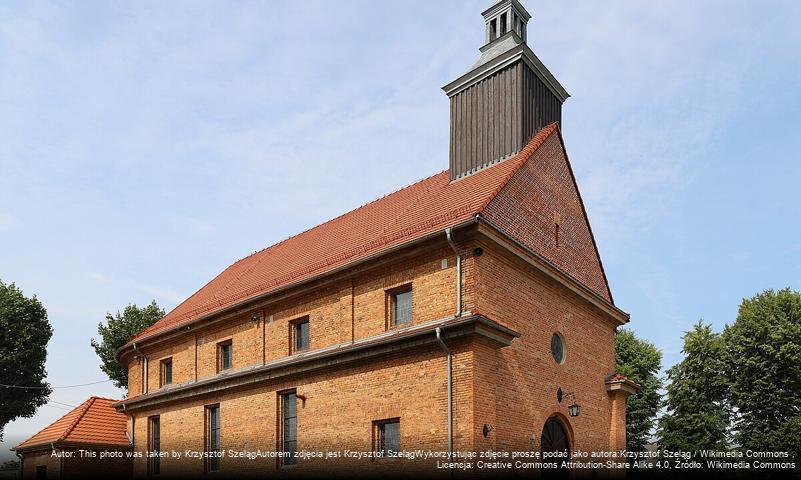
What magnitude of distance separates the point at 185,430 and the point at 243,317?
455cm

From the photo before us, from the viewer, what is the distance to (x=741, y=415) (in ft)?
102

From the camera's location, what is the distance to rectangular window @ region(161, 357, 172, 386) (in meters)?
24.8

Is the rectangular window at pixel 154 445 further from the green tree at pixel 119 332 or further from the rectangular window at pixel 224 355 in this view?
the green tree at pixel 119 332

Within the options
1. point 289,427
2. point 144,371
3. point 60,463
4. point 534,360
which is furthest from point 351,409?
point 60,463

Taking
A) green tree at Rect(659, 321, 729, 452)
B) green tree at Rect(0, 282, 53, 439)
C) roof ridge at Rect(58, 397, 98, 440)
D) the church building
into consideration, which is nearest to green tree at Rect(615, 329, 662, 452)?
green tree at Rect(659, 321, 729, 452)

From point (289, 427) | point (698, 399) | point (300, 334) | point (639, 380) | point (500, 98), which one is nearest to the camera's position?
point (289, 427)

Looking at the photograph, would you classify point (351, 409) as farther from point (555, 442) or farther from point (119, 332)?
point (119, 332)

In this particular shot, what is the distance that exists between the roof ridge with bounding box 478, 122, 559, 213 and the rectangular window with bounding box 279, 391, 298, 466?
7455 millimetres

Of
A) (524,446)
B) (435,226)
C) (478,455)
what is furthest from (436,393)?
(435,226)

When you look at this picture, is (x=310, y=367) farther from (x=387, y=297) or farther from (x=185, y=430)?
(x=185, y=430)

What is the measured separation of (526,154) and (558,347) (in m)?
5.26

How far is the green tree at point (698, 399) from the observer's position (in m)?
31.5

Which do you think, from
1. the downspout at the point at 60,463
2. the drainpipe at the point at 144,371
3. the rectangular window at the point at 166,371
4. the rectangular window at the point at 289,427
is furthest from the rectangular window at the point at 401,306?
the downspout at the point at 60,463

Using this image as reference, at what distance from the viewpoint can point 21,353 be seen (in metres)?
38.0
